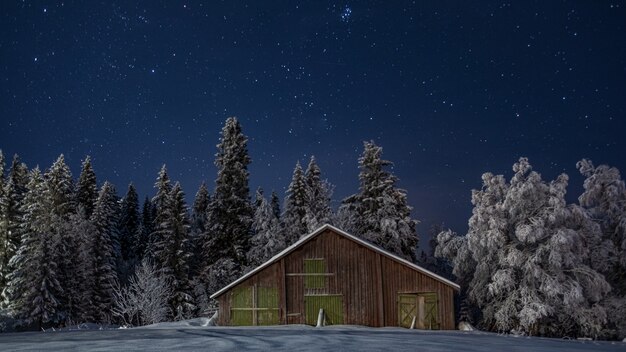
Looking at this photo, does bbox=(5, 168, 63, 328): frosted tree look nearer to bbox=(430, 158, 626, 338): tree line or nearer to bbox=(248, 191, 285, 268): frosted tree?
bbox=(248, 191, 285, 268): frosted tree

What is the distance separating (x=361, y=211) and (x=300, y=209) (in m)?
5.19

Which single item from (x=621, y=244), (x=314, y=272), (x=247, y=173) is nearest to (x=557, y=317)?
(x=621, y=244)

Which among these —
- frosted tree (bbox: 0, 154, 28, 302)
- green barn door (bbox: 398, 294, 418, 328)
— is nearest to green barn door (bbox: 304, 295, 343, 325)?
green barn door (bbox: 398, 294, 418, 328)

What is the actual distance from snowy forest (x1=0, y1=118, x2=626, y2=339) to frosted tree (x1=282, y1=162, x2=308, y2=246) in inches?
3.6

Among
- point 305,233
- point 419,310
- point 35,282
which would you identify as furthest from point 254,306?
point 35,282

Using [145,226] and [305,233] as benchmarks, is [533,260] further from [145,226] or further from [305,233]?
[145,226]

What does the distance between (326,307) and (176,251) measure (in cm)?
1867

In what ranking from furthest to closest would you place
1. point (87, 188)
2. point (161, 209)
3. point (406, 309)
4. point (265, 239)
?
point (87, 188) → point (161, 209) → point (265, 239) → point (406, 309)

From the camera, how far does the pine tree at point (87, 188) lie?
53.7 metres

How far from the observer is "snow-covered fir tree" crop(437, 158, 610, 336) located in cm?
2811

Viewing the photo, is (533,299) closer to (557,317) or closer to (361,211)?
(557,317)

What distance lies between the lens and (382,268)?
94.1ft

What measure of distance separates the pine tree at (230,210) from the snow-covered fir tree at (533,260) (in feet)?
60.5

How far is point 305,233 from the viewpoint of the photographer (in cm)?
4069
